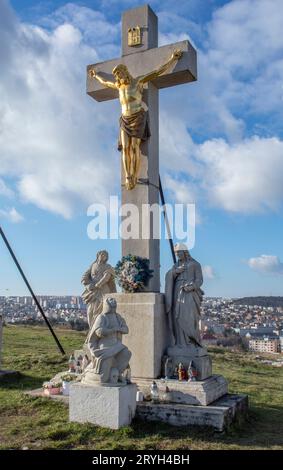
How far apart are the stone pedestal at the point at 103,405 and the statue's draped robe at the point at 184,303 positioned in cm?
158

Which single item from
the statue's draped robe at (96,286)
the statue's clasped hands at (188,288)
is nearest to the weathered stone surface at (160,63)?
the statue's draped robe at (96,286)

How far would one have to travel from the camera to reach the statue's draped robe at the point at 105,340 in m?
7.07

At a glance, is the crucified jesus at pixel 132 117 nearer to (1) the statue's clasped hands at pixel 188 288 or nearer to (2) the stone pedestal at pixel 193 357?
(1) the statue's clasped hands at pixel 188 288

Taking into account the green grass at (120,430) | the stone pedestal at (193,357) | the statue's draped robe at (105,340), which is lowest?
the green grass at (120,430)

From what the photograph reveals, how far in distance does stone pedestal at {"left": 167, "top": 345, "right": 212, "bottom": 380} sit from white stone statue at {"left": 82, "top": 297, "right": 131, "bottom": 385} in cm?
134

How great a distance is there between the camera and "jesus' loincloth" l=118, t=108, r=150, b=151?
905 centimetres

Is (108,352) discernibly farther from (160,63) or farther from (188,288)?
(160,63)

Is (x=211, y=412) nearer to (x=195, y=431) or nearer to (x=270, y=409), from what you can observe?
(x=195, y=431)

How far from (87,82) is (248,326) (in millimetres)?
45939

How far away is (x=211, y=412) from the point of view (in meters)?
7.05

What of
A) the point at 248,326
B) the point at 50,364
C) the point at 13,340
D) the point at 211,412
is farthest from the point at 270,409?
the point at 248,326

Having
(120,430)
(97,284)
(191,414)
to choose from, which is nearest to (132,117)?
(97,284)

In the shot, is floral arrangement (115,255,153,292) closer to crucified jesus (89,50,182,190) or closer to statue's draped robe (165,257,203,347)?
statue's draped robe (165,257,203,347)

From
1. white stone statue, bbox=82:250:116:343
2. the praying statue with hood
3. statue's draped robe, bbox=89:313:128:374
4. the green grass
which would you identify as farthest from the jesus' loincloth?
the green grass
